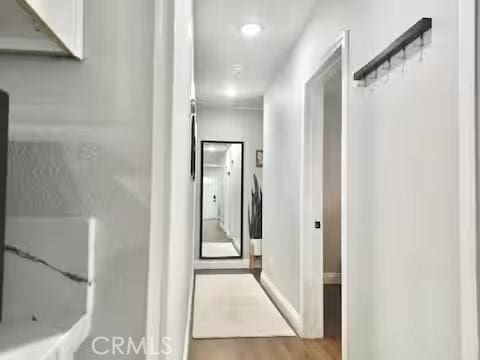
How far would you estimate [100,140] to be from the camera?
2.20 ft

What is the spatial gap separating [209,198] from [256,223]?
868 mm

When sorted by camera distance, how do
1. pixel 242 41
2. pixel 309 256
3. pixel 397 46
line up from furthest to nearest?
pixel 242 41 → pixel 309 256 → pixel 397 46

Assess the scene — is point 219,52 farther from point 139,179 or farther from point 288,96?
point 139,179

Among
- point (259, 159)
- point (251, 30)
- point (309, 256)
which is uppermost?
point (251, 30)

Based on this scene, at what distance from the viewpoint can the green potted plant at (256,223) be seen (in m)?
5.95

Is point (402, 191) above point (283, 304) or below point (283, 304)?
above

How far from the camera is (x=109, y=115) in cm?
67

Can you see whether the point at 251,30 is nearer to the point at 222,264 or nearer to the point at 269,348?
the point at 269,348

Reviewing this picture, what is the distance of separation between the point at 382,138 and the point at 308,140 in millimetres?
1431

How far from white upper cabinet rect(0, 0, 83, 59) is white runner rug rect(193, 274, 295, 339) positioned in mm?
2887

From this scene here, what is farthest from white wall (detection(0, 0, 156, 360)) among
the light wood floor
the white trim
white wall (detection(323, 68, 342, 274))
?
white wall (detection(323, 68, 342, 274))

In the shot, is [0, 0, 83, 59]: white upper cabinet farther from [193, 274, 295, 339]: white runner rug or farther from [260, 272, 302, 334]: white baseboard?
[260, 272, 302, 334]: white baseboard

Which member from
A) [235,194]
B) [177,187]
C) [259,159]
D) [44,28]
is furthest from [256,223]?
[44,28]

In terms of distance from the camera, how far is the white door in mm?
6160
